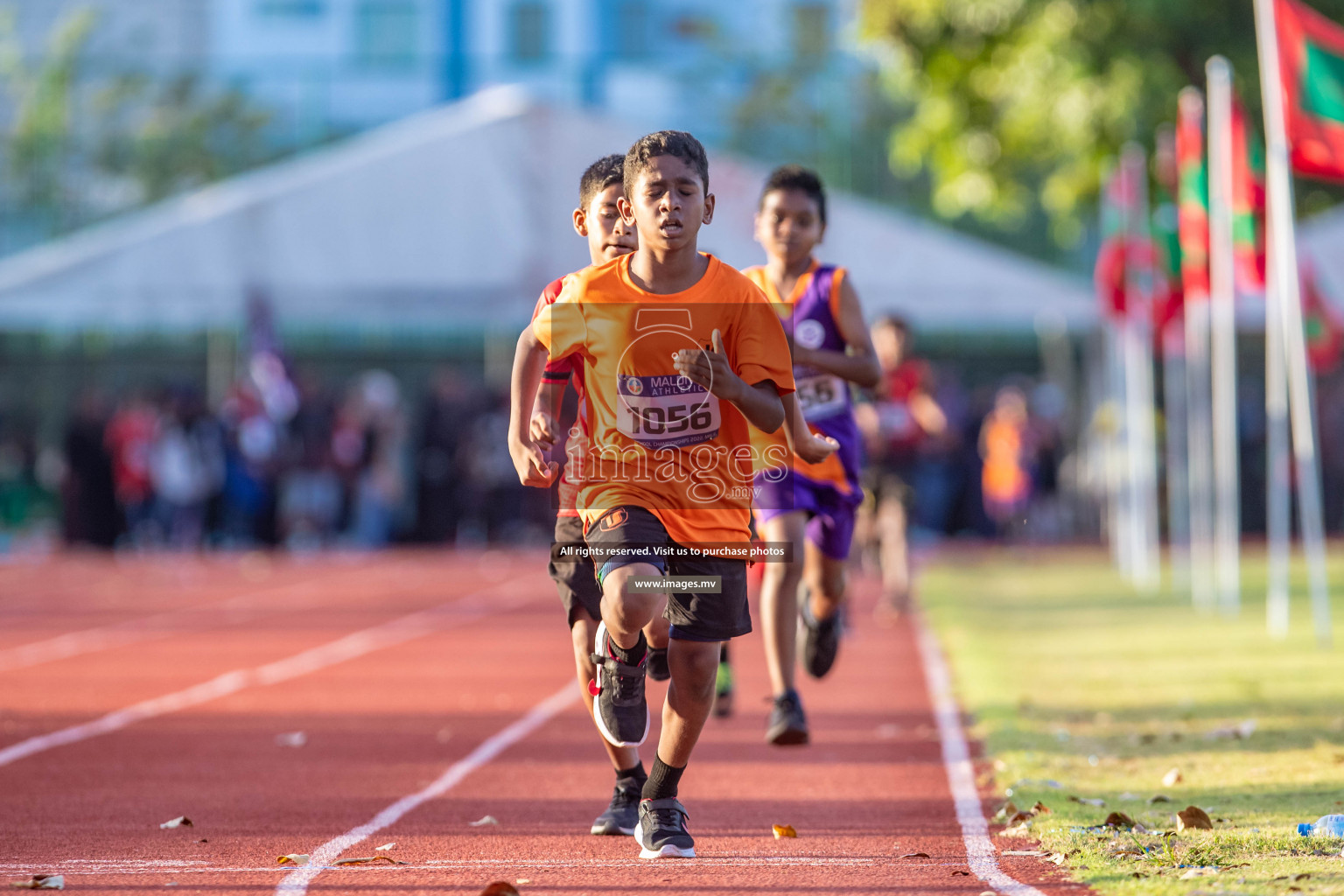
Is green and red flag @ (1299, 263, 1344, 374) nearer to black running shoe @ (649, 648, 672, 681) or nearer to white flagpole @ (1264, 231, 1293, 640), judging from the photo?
white flagpole @ (1264, 231, 1293, 640)

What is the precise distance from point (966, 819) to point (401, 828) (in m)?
1.85

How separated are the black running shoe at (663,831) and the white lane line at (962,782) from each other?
0.82m

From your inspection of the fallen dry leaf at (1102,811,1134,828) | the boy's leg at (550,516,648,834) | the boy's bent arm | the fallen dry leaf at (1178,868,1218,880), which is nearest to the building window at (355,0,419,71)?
the boy's leg at (550,516,648,834)

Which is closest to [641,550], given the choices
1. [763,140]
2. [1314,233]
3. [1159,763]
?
[1159,763]

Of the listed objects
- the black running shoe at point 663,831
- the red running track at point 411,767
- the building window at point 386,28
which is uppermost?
the building window at point 386,28

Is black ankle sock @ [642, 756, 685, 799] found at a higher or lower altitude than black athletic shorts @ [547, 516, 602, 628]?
lower

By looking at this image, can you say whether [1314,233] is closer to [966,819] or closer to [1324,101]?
[1324,101]

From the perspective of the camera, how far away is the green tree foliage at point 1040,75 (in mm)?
18047

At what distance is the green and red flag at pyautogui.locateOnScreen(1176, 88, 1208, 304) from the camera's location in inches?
571

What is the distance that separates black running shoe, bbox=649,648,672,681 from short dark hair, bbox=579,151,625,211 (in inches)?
55.6

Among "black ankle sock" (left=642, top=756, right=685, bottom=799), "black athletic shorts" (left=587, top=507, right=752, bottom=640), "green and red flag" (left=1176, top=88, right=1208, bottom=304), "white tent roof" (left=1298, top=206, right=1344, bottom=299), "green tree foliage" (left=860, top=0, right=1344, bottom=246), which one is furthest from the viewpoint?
"white tent roof" (left=1298, top=206, right=1344, bottom=299)

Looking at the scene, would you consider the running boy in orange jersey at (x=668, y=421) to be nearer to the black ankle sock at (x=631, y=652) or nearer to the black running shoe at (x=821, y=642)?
the black ankle sock at (x=631, y=652)

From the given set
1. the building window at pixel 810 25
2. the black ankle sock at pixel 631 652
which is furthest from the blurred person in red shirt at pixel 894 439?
the building window at pixel 810 25

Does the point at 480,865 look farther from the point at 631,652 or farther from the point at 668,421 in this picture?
the point at 668,421
